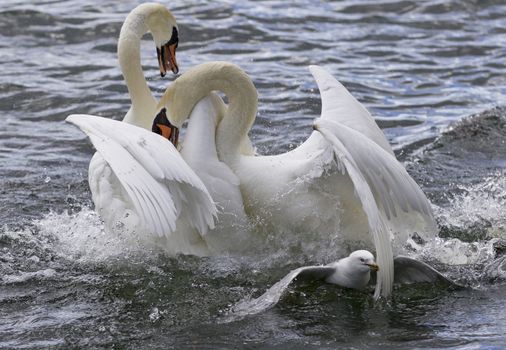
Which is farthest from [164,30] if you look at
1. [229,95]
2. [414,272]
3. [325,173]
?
[414,272]

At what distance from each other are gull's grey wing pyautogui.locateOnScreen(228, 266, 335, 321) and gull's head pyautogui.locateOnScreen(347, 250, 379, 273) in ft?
0.58

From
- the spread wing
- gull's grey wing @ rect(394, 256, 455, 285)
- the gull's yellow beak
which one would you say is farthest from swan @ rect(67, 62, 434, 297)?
gull's grey wing @ rect(394, 256, 455, 285)

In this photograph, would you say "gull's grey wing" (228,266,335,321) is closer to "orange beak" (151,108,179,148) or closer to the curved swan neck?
the curved swan neck

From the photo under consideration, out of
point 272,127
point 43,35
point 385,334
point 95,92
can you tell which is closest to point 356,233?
point 385,334

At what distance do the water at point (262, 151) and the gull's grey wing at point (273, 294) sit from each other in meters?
0.06

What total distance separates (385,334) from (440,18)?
8080mm

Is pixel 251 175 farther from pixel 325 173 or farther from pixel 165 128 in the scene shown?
pixel 165 128

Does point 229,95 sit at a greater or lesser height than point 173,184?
greater

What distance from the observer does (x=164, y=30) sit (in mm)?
8656

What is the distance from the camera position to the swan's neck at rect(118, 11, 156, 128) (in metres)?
8.50

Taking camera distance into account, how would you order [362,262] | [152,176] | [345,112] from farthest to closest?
1. [345,112]
2. [362,262]
3. [152,176]

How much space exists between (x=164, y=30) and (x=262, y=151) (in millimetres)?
1578

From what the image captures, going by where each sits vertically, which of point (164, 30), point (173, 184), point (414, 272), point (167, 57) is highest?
point (164, 30)

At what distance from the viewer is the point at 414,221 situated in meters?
7.26
